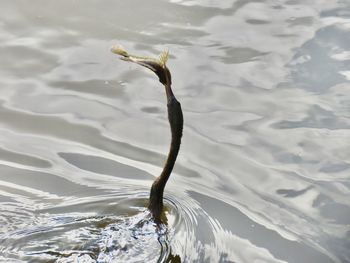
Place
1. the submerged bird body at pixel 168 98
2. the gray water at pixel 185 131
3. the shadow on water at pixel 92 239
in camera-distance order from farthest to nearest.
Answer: the gray water at pixel 185 131
the shadow on water at pixel 92 239
the submerged bird body at pixel 168 98

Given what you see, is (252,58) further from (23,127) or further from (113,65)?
(23,127)

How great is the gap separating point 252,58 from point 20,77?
105 centimetres

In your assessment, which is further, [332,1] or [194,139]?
[332,1]

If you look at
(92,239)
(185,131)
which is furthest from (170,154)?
(185,131)

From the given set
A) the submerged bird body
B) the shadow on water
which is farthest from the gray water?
the submerged bird body

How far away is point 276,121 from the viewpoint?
2.86 metres

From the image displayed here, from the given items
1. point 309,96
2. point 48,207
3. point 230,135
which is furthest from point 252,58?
point 48,207

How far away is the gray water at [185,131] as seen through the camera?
2.24 m

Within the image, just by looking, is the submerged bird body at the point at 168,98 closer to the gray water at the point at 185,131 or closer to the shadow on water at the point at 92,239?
the shadow on water at the point at 92,239

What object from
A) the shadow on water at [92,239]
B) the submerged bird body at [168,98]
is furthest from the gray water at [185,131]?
the submerged bird body at [168,98]

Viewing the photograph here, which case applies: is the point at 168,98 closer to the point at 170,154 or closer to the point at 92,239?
the point at 170,154

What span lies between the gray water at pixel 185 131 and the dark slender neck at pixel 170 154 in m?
0.06

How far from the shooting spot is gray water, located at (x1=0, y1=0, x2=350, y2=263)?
7.34 feet

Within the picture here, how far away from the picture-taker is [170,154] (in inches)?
81.4
